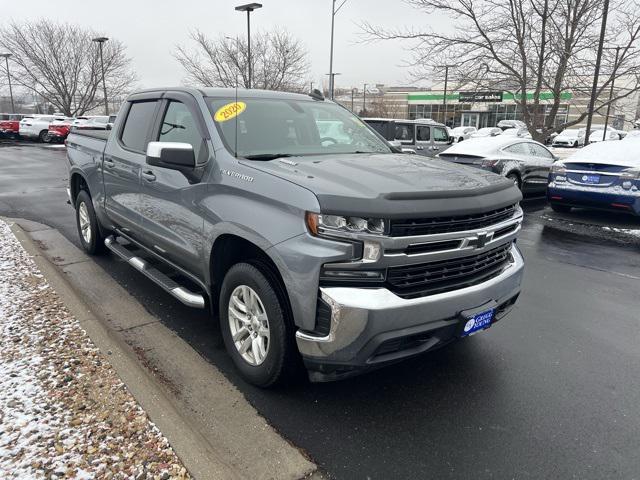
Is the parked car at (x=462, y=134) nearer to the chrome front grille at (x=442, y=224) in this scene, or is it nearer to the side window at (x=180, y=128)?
the side window at (x=180, y=128)

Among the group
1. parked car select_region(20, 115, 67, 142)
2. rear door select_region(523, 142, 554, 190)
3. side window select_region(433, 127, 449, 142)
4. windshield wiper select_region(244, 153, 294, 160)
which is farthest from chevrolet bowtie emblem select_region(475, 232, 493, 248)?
parked car select_region(20, 115, 67, 142)

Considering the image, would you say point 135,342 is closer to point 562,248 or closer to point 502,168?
point 562,248

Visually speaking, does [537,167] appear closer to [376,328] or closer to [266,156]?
[266,156]

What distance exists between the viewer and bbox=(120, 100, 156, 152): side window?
14.4ft

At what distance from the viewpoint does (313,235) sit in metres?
2.52

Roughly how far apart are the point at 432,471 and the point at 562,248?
561 centimetres

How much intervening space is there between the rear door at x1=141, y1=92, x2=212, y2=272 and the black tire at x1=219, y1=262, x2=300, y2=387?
59 cm

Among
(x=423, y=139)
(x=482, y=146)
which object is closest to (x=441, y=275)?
(x=482, y=146)

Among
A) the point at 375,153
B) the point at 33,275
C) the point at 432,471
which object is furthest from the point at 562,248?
the point at 33,275

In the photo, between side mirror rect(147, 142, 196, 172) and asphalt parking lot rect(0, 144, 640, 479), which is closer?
asphalt parking lot rect(0, 144, 640, 479)

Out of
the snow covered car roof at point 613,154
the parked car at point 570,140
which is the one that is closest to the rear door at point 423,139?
the snow covered car roof at point 613,154

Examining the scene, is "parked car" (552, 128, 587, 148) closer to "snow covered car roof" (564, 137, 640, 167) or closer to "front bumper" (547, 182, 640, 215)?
"snow covered car roof" (564, 137, 640, 167)

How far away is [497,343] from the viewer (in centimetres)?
383

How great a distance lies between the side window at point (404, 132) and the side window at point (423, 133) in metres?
0.29
